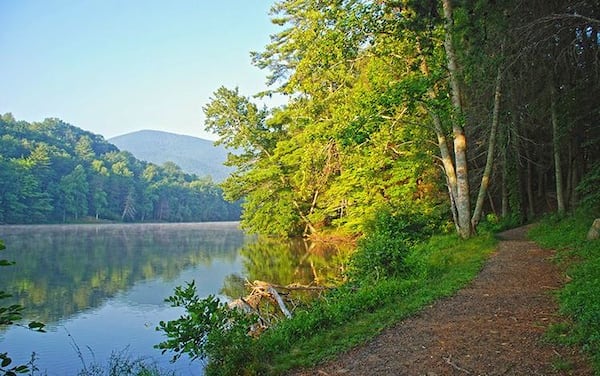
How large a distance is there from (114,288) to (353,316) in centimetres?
1442

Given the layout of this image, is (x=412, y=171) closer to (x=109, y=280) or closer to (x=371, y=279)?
(x=371, y=279)

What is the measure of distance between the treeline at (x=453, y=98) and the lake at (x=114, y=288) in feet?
16.8

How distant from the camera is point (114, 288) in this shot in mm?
19422

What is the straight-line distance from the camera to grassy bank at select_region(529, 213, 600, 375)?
16.9 ft

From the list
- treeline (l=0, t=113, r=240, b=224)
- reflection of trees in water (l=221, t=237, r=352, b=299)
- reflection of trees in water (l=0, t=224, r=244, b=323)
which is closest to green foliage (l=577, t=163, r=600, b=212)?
reflection of trees in water (l=221, t=237, r=352, b=299)

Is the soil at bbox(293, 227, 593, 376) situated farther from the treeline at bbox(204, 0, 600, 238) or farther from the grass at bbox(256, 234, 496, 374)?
the treeline at bbox(204, 0, 600, 238)

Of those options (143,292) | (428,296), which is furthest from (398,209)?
(428,296)

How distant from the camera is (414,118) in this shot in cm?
1870

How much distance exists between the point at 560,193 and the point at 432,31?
7840 millimetres

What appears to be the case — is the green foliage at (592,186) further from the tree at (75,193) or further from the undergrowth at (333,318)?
the tree at (75,193)

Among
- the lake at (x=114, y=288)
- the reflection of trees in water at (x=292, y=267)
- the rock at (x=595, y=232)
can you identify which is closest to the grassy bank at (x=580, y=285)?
the rock at (x=595, y=232)

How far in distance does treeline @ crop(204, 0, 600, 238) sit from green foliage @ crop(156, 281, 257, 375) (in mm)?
7154

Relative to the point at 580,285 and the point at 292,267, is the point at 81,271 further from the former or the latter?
the point at 580,285

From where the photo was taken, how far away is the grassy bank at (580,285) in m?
5.14
